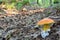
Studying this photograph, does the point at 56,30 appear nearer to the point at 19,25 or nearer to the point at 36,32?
the point at 36,32

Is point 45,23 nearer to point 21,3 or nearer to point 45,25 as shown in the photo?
point 45,25

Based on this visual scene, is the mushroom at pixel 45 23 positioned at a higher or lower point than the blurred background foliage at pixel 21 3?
higher

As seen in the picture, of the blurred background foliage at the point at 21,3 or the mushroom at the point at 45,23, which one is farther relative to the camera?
the blurred background foliage at the point at 21,3

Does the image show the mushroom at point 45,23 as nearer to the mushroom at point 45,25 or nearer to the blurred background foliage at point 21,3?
the mushroom at point 45,25

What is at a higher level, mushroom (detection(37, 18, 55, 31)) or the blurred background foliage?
mushroom (detection(37, 18, 55, 31))

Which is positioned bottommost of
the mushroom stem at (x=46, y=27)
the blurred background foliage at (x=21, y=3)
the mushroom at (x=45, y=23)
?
the blurred background foliage at (x=21, y=3)

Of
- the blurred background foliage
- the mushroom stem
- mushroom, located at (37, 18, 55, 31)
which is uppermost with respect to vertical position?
mushroom, located at (37, 18, 55, 31)

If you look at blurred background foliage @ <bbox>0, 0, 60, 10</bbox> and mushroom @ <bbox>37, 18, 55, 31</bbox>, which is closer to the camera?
mushroom @ <bbox>37, 18, 55, 31</bbox>

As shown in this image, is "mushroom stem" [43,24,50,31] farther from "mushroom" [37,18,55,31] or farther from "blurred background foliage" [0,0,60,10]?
"blurred background foliage" [0,0,60,10]

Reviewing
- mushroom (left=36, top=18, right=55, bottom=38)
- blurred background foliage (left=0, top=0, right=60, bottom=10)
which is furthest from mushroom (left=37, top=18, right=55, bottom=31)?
blurred background foliage (left=0, top=0, right=60, bottom=10)

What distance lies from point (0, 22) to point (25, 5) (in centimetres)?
267

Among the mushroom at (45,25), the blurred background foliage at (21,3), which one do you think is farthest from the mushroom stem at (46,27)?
the blurred background foliage at (21,3)

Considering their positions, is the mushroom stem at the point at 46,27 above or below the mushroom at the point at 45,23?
below

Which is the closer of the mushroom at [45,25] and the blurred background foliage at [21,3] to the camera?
the mushroom at [45,25]
